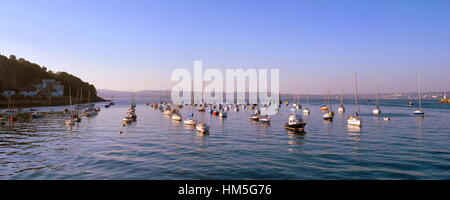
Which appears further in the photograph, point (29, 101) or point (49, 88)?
point (49, 88)

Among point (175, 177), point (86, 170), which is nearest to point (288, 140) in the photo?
point (175, 177)

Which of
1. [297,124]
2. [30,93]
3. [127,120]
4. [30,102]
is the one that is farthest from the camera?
[30,93]

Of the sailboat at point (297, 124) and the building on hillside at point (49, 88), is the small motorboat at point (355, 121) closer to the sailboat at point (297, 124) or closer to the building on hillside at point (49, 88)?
the sailboat at point (297, 124)

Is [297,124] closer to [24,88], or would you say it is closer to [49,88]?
[24,88]

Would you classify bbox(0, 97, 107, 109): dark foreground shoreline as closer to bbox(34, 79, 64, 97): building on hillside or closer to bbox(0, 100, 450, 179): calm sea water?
bbox(34, 79, 64, 97): building on hillside

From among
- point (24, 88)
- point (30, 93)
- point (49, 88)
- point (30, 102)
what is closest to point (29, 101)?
point (30, 102)

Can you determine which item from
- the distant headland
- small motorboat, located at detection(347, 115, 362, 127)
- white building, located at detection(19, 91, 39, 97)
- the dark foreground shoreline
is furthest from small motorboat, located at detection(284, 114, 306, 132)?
white building, located at detection(19, 91, 39, 97)

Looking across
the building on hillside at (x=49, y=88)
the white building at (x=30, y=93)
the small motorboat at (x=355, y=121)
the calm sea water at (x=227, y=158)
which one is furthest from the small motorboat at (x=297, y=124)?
the building on hillside at (x=49, y=88)

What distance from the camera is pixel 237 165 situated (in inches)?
1155

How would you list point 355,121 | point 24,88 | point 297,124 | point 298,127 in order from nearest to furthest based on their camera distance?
point 297,124 → point 298,127 → point 355,121 → point 24,88
